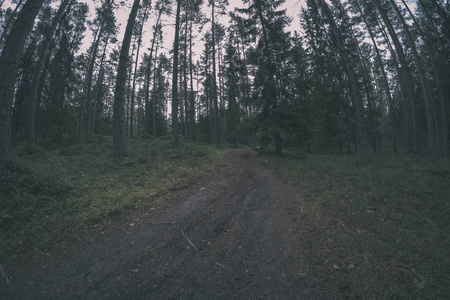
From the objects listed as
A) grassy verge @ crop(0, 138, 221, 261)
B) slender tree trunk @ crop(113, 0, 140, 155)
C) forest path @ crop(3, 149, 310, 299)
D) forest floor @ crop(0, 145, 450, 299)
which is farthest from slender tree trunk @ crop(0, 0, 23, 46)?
forest path @ crop(3, 149, 310, 299)

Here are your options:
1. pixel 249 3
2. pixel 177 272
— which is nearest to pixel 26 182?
pixel 177 272

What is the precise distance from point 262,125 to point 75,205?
12.2 metres

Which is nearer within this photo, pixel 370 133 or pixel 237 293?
pixel 237 293

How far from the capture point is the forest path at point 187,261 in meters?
2.77

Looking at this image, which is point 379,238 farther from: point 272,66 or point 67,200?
point 272,66

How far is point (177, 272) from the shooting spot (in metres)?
3.15

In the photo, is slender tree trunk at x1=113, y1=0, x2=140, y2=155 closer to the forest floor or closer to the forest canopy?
the forest canopy

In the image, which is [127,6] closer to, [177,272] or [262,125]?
[262,125]

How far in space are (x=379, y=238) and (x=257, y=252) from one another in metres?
2.68

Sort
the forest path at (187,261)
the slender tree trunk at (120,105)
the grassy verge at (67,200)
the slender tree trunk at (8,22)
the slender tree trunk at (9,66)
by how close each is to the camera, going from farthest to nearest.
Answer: the slender tree trunk at (8,22) < the slender tree trunk at (120,105) < the slender tree trunk at (9,66) < the grassy verge at (67,200) < the forest path at (187,261)

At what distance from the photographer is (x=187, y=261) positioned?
3.43m

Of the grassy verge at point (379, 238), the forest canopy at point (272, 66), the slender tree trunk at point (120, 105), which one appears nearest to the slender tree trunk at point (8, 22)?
the forest canopy at point (272, 66)

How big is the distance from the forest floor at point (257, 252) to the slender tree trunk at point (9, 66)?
395 centimetres

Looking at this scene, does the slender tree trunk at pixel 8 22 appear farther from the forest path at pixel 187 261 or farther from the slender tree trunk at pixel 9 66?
the forest path at pixel 187 261
